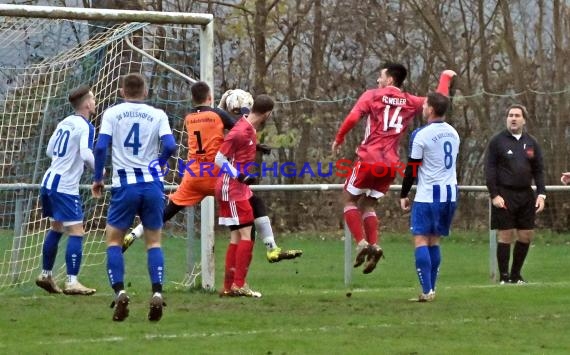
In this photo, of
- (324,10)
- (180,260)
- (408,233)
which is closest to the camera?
(180,260)

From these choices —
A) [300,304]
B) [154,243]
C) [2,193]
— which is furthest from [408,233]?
[154,243]

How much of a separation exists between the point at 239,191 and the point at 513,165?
3.87 metres

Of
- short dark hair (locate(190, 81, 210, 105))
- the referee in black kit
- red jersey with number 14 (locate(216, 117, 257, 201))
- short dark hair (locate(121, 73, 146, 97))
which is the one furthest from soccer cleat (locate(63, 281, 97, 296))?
the referee in black kit

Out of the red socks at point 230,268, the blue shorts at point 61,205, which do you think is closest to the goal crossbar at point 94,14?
the blue shorts at point 61,205

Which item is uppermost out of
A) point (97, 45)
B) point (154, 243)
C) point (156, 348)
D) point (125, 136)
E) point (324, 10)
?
point (324, 10)

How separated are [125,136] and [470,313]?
3325 mm

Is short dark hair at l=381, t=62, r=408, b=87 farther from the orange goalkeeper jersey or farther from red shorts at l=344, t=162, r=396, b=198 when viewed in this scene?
the orange goalkeeper jersey

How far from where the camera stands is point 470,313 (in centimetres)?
1073

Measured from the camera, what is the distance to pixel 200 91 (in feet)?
39.8

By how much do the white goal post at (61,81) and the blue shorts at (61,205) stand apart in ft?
2.97

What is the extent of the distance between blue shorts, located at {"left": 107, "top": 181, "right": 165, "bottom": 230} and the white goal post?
3015 mm

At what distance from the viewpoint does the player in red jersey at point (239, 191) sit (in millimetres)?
11766

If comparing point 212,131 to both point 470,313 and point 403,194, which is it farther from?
point 470,313

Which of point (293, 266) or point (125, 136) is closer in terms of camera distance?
point (125, 136)
